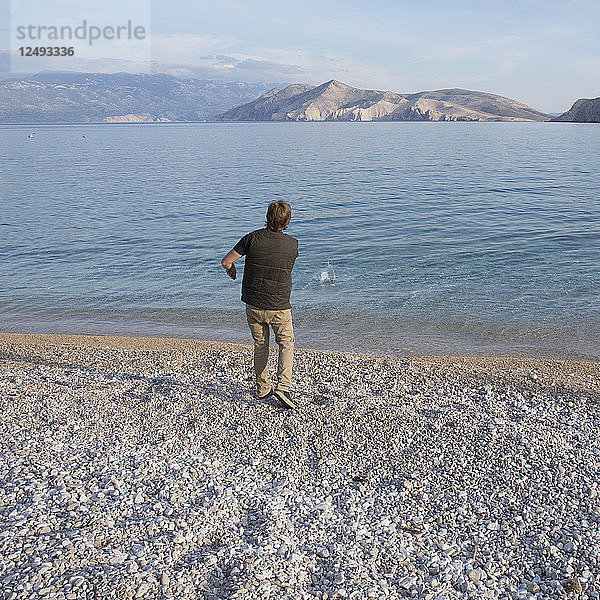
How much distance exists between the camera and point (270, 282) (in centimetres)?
860

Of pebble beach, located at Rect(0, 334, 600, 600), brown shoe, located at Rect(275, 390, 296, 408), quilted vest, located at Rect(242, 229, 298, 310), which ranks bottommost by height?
pebble beach, located at Rect(0, 334, 600, 600)

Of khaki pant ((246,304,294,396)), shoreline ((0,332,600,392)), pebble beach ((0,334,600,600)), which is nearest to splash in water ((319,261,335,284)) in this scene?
shoreline ((0,332,600,392))

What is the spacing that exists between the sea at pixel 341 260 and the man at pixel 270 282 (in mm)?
4610

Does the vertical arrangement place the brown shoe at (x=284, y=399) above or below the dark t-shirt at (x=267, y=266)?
below

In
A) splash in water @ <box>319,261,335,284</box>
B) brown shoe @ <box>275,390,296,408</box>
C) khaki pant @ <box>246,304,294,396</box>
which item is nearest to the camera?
khaki pant @ <box>246,304,294,396</box>

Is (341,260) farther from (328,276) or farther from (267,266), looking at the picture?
(267,266)

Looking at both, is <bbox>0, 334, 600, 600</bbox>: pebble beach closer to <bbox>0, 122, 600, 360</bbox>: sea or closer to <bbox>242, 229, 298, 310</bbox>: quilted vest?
<bbox>242, 229, 298, 310</bbox>: quilted vest

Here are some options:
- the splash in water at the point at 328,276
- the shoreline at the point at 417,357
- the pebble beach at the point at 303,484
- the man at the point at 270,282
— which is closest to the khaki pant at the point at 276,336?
the man at the point at 270,282

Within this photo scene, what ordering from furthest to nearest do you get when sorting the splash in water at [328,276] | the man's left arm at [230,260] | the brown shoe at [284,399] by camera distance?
the splash in water at [328,276] → the brown shoe at [284,399] → the man's left arm at [230,260]

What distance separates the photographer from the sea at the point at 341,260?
15055 millimetres

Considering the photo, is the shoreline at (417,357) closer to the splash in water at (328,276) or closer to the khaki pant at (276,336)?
the khaki pant at (276,336)

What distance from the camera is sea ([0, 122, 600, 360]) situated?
15.1m

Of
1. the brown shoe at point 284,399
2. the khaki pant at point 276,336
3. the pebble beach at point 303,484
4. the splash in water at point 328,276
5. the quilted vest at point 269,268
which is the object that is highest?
the quilted vest at point 269,268

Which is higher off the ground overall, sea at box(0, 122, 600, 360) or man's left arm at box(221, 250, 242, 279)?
man's left arm at box(221, 250, 242, 279)
